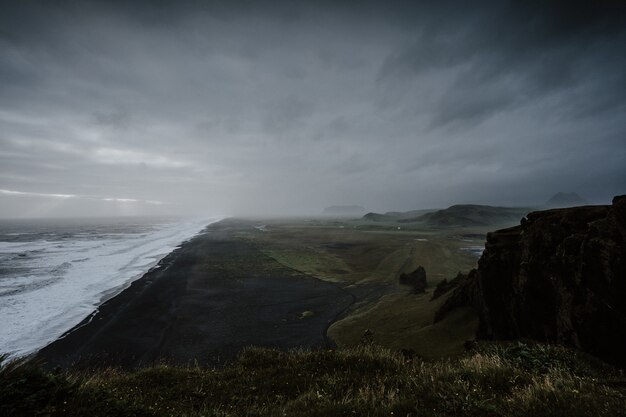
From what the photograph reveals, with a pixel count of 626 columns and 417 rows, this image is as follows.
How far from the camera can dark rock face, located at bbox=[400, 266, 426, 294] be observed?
30.5m

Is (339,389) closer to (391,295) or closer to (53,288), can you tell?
(391,295)

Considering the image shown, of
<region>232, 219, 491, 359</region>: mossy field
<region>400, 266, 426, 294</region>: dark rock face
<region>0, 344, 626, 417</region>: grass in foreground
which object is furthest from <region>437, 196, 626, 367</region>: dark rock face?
<region>400, 266, 426, 294</region>: dark rock face

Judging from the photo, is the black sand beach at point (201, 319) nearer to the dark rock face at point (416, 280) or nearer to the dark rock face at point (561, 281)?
the dark rock face at point (416, 280)

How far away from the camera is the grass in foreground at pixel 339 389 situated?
510 cm

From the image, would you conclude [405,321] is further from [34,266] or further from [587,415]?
[34,266]

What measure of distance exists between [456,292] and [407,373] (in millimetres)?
12884

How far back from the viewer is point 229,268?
47.5 m

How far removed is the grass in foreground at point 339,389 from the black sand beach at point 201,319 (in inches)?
471

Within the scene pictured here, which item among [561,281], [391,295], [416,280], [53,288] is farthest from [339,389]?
[53,288]

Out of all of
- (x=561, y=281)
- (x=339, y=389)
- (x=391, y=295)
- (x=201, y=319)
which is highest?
(x=561, y=281)

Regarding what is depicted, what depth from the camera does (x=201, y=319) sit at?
86.2 ft

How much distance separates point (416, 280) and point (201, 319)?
23.4 m

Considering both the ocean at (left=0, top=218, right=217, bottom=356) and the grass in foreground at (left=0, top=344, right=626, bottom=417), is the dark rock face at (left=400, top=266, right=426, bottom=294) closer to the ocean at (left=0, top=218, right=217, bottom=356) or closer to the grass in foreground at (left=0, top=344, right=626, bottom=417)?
the grass in foreground at (left=0, top=344, right=626, bottom=417)

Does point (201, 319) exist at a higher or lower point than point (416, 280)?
lower
